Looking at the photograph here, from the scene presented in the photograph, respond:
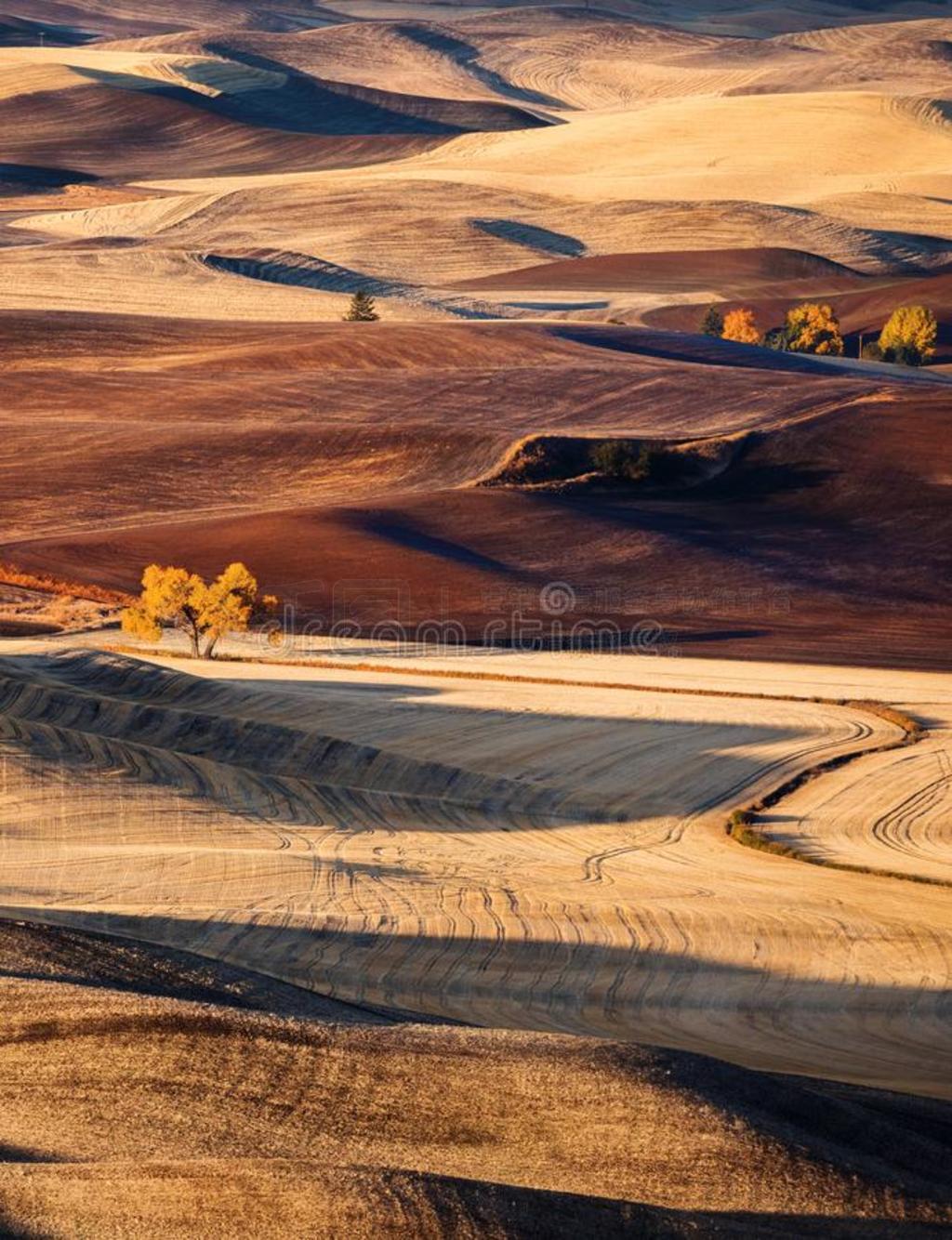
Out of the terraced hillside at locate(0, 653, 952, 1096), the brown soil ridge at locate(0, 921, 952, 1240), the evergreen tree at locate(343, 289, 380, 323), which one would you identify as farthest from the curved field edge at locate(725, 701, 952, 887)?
the evergreen tree at locate(343, 289, 380, 323)

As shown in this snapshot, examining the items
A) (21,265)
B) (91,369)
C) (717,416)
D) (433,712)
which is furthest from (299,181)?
(433,712)

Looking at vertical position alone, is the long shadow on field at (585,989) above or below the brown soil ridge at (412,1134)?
below

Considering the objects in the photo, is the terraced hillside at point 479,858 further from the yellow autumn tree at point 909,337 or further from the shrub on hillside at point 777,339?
the shrub on hillside at point 777,339

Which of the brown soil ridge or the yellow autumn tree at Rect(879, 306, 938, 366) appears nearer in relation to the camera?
the brown soil ridge

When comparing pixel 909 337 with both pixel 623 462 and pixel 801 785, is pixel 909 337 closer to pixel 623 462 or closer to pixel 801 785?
pixel 623 462

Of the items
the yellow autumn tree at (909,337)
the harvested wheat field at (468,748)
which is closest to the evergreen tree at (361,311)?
the harvested wheat field at (468,748)

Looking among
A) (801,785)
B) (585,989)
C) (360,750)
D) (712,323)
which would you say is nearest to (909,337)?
(712,323)

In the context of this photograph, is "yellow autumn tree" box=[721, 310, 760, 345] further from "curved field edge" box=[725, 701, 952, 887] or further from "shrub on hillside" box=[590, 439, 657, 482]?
"curved field edge" box=[725, 701, 952, 887]
